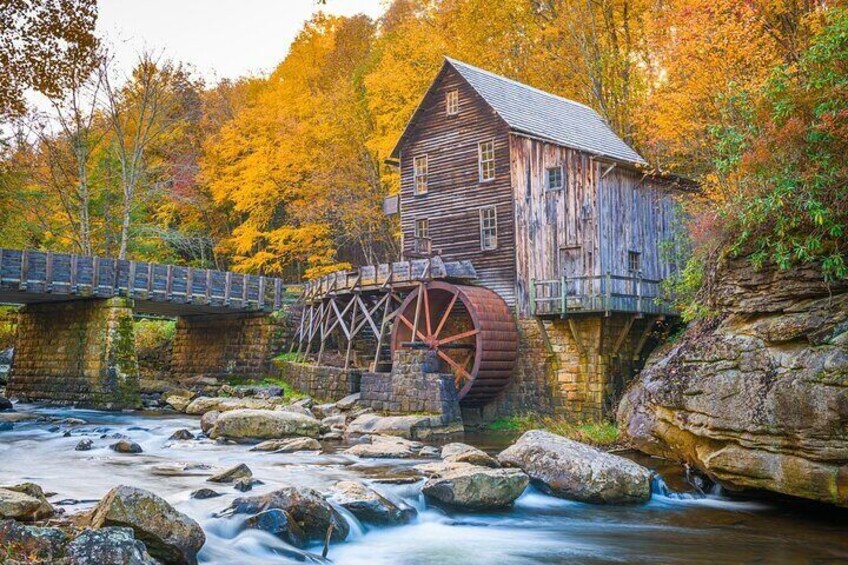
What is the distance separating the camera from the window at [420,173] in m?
24.5

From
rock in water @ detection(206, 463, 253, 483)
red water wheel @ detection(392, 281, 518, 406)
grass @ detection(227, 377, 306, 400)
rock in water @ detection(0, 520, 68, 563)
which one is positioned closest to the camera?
rock in water @ detection(0, 520, 68, 563)

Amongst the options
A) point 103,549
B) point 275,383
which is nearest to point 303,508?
point 103,549

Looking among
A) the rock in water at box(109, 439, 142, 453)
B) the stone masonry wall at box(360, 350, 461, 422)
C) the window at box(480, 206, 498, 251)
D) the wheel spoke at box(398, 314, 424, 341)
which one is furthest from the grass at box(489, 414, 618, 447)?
the rock in water at box(109, 439, 142, 453)

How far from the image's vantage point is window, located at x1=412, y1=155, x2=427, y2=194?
2446 centimetres

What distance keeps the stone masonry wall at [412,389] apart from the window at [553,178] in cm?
569

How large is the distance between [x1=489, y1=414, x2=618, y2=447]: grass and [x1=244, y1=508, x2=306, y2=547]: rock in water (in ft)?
26.9

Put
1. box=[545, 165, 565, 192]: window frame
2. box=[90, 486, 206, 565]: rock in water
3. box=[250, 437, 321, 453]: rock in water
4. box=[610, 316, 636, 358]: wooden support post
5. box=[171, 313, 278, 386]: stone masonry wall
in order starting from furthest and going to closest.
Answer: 1. box=[171, 313, 278, 386]: stone masonry wall
2. box=[545, 165, 565, 192]: window frame
3. box=[610, 316, 636, 358]: wooden support post
4. box=[250, 437, 321, 453]: rock in water
5. box=[90, 486, 206, 565]: rock in water

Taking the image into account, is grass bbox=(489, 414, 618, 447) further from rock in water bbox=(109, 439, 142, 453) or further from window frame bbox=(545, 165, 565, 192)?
rock in water bbox=(109, 439, 142, 453)

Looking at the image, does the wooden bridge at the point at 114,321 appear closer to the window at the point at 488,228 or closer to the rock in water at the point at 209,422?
the rock in water at the point at 209,422

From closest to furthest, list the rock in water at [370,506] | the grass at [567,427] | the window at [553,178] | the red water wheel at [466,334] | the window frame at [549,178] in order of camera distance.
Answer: the rock in water at [370,506]
the grass at [567,427]
the red water wheel at [466,334]
the window frame at [549,178]
the window at [553,178]

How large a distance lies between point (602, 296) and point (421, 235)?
7.46 metres

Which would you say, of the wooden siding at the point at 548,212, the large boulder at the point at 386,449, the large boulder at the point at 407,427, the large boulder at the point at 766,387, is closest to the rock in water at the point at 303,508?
the large boulder at the point at 766,387

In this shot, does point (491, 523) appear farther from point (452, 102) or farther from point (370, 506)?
point (452, 102)

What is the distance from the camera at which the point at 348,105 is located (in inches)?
1244
